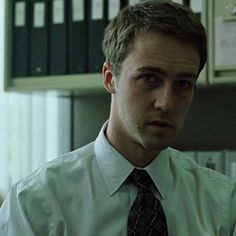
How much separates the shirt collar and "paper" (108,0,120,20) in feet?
1.91

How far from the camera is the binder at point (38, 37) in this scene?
1.78 meters

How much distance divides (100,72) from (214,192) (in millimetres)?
607

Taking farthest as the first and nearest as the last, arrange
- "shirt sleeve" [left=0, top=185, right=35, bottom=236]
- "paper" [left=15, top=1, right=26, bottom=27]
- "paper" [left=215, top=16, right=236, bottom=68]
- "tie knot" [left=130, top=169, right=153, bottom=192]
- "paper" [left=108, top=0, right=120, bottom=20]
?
"paper" [left=15, top=1, right=26, bottom=27] < "paper" [left=108, top=0, right=120, bottom=20] < "paper" [left=215, top=16, right=236, bottom=68] < "tie knot" [left=130, top=169, right=153, bottom=192] < "shirt sleeve" [left=0, top=185, right=35, bottom=236]

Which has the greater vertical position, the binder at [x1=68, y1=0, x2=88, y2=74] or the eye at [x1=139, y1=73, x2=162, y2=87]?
the binder at [x1=68, y1=0, x2=88, y2=74]

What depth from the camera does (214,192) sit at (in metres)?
1.28

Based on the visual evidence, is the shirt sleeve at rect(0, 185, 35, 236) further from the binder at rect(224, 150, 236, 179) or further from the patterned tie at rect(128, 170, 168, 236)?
the binder at rect(224, 150, 236, 179)

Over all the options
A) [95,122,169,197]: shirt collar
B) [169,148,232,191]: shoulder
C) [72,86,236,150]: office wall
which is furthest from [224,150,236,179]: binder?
[95,122,169,197]: shirt collar

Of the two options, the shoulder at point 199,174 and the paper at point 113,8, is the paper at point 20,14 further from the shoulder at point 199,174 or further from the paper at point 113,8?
the shoulder at point 199,174

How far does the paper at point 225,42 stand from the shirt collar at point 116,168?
0.45m

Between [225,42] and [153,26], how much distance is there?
47 cm

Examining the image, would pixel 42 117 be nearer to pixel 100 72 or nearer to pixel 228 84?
pixel 100 72

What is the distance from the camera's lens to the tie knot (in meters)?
1.20

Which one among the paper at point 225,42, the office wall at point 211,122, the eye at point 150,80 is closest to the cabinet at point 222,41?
the paper at point 225,42

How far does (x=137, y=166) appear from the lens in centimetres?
123
